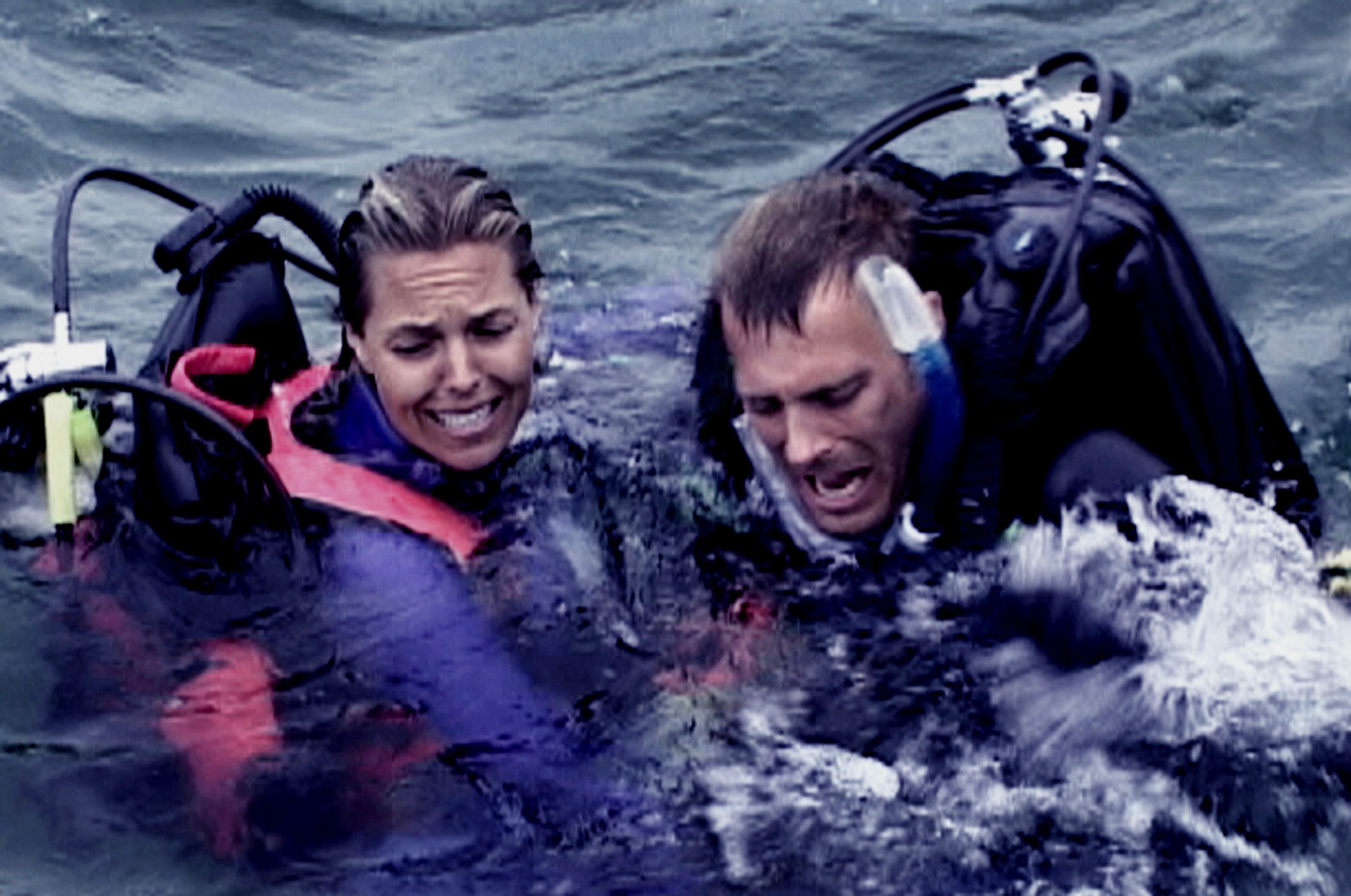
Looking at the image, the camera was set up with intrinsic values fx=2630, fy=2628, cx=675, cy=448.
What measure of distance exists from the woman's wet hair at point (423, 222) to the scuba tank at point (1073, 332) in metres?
0.45

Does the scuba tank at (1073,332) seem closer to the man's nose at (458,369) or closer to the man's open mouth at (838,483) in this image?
the man's open mouth at (838,483)

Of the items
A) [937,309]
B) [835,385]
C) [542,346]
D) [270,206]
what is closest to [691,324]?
[542,346]

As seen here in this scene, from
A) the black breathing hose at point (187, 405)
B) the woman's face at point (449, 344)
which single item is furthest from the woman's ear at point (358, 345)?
the black breathing hose at point (187, 405)

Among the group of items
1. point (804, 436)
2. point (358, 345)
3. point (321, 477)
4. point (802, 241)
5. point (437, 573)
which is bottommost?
point (437, 573)

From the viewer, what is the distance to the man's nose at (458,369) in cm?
496

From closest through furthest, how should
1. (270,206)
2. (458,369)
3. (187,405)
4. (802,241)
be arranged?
(187,405) → (802,241) → (458,369) → (270,206)

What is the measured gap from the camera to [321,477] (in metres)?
4.98

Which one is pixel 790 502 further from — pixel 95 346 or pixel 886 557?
pixel 95 346

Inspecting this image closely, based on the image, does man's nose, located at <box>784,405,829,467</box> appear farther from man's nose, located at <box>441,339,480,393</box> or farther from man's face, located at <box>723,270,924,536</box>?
man's nose, located at <box>441,339,480,393</box>

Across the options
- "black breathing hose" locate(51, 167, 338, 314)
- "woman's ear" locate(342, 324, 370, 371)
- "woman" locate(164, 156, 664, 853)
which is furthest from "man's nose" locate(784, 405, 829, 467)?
"black breathing hose" locate(51, 167, 338, 314)

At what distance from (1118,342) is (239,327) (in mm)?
1825

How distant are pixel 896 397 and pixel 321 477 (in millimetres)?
1102

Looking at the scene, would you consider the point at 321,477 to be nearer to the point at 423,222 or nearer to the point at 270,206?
the point at 423,222

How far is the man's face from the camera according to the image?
474 cm
